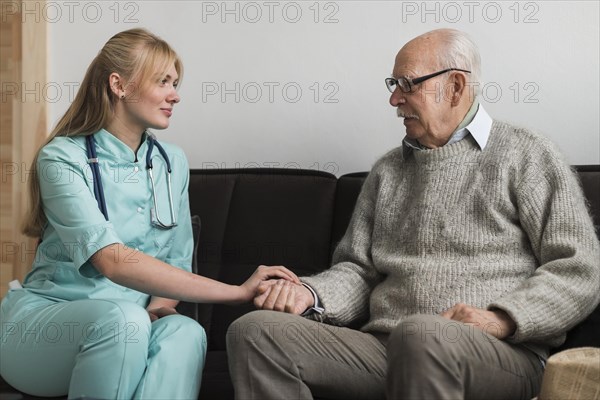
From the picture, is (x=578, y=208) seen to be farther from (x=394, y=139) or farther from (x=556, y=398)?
(x=394, y=139)

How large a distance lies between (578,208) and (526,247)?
0.52 ft

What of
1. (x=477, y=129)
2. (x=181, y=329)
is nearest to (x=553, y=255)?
(x=477, y=129)

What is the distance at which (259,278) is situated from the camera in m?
2.15

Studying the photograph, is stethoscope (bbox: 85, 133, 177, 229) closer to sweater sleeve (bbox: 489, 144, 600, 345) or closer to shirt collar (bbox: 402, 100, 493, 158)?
shirt collar (bbox: 402, 100, 493, 158)

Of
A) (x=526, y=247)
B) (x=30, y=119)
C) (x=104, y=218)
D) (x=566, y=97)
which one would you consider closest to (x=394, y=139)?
(x=566, y=97)

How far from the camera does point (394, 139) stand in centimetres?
279

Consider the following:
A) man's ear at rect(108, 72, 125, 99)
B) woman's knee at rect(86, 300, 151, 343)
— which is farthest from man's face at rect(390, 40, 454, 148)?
woman's knee at rect(86, 300, 151, 343)

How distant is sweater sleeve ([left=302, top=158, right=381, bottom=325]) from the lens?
86.4 inches

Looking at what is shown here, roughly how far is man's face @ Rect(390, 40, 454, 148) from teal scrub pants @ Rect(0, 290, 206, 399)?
2.52 ft

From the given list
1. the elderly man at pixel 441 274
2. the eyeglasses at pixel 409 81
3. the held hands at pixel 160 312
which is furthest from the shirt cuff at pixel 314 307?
the eyeglasses at pixel 409 81

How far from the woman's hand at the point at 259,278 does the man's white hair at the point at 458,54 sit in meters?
0.65

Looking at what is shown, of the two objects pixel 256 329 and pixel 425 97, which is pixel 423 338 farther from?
pixel 425 97

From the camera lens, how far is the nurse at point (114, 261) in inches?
76.2

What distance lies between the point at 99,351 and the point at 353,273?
692mm
